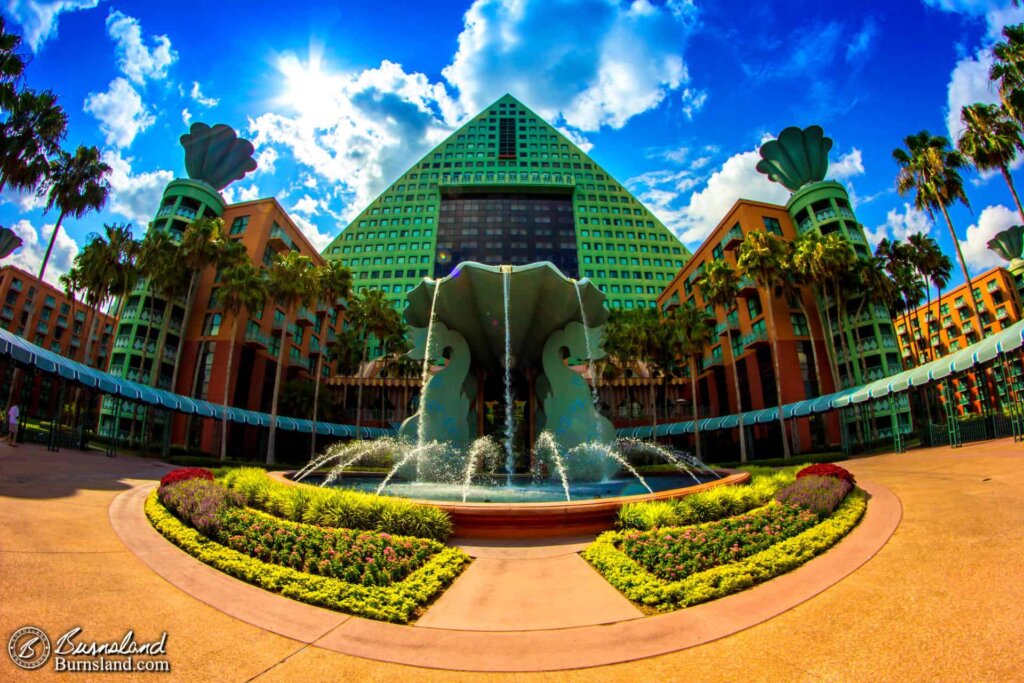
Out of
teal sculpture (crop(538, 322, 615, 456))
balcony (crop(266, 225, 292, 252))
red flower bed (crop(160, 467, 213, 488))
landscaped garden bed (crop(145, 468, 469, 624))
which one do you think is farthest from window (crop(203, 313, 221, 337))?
landscaped garden bed (crop(145, 468, 469, 624))

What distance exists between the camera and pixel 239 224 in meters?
47.8

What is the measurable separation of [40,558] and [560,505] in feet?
21.4

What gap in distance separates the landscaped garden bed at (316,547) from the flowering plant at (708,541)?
8.14ft

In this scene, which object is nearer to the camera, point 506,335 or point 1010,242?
point 506,335

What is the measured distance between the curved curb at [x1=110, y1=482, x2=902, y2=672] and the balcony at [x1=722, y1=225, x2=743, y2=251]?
47.2 metres

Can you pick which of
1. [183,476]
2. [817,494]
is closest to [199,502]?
[183,476]

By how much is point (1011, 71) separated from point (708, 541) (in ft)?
97.1

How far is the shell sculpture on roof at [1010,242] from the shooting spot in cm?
5634

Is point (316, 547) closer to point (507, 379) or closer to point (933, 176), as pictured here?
point (507, 379)

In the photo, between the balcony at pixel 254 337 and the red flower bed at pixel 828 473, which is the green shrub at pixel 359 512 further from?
the balcony at pixel 254 337

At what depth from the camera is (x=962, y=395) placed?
67438 mm

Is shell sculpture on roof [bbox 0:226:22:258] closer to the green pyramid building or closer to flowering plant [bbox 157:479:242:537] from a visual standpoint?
flowering plant [bbox 157:479:242:537]

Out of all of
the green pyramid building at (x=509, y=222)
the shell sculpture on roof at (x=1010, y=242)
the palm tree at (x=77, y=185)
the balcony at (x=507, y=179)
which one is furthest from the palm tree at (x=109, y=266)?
the shell sculpture on roof at (x=1010, y=242)

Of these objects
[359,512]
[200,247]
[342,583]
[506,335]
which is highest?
[200,247]
